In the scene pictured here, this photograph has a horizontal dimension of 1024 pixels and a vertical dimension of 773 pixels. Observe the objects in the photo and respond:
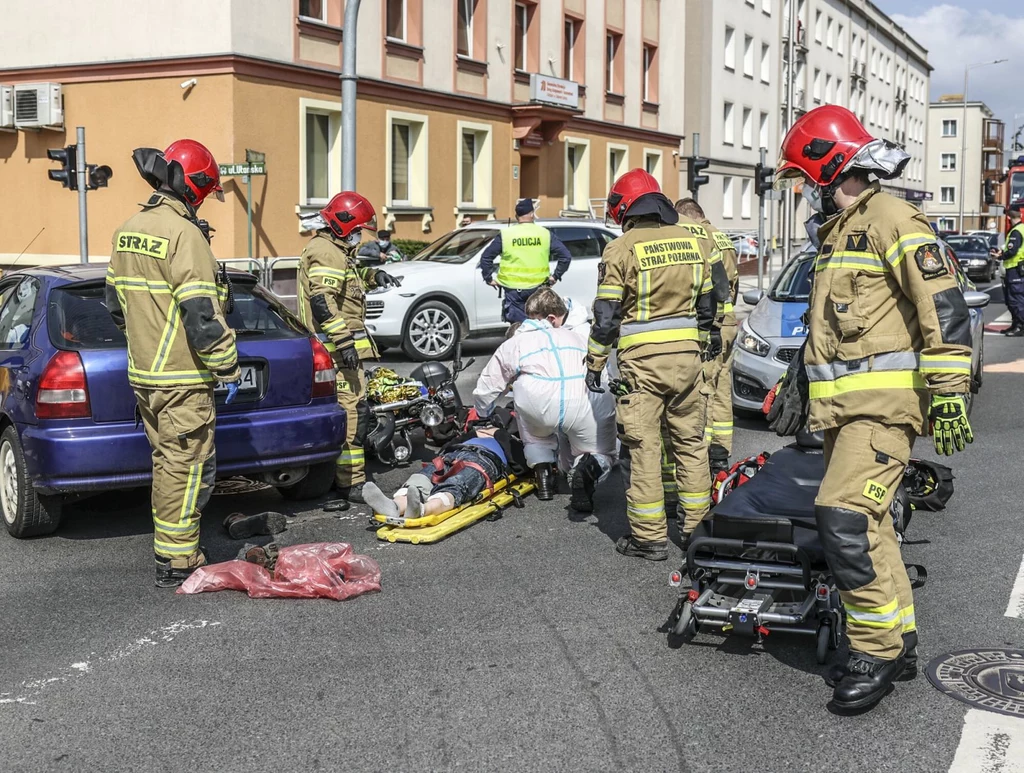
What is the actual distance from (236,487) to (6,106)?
1789 cm

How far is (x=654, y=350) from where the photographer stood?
632 centimetres

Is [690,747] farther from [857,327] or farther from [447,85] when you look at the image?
[447,85]

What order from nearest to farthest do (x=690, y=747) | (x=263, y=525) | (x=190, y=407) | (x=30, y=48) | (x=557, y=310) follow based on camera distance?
(x=690, y=747)
(x=190, y=407)
(x=263, y=525)
(x=557, y=310)
(x=30, y=48)

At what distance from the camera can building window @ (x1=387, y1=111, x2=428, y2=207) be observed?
25203 mm

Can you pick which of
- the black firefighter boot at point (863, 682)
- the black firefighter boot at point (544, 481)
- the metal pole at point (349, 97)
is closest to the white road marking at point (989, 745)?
the black firefighter boot at point (863, 682)

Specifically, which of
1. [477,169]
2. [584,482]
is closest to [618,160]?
[477,169]

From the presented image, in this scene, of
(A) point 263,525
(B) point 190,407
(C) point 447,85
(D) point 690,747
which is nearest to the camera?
(D) point 690,747

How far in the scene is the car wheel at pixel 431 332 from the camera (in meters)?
15.4

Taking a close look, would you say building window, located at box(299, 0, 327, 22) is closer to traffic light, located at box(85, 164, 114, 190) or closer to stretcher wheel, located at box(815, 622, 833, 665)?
traffic light, located at box(85, 164, 114, 190)

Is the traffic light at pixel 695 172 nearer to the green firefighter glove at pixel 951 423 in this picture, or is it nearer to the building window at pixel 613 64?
the building window at pixel 613 64

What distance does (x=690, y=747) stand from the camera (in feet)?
12.8

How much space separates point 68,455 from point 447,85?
70.1 ft

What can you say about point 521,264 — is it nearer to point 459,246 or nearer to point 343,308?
point 343,308

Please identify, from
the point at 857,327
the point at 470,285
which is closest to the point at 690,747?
the point at 857,327
